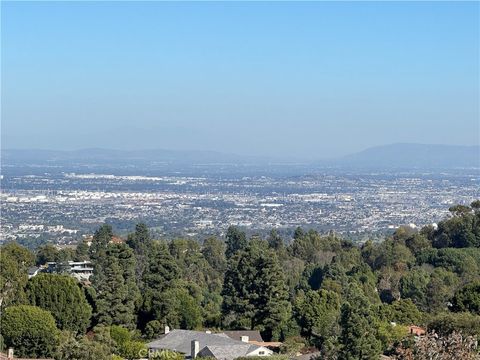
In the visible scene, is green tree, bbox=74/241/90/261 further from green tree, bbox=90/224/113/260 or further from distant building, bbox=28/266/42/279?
distant building, bbox=28/266/42/279

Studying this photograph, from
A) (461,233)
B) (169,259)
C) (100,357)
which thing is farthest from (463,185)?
(100,357)

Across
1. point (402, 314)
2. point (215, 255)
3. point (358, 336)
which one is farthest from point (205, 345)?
point (215, 255)

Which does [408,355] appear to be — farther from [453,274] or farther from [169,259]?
[453,274]

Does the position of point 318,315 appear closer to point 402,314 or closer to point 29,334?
point 402,314

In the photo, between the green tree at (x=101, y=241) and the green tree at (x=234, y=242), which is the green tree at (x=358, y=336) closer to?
the green tree at (x=101, y=241)

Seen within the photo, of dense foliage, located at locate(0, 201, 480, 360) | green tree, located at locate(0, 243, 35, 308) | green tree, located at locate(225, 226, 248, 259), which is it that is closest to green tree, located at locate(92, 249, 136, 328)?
dense foliage, located at locate(0, 201, 480, 360)

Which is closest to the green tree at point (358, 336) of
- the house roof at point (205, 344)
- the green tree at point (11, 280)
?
the house roof at point (205, 344)
